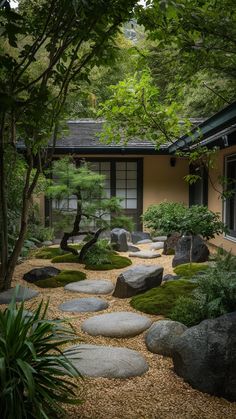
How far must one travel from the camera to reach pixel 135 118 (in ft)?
17.9

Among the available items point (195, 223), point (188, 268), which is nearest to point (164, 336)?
point (188, 268)

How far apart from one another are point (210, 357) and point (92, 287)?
10.4 feet

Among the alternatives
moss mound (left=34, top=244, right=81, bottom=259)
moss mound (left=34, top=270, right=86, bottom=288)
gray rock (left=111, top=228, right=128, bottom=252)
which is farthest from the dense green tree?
gray rock (left=111, top=228, right=128, bottom=252)

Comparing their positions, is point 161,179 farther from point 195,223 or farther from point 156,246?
point 195,223

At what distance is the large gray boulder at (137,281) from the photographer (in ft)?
19.5

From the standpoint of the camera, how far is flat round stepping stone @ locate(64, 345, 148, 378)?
3.44 m

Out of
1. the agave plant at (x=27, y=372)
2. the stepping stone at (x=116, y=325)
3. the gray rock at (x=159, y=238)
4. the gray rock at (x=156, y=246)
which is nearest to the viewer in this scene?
the agave plant at (x=27, y=372)

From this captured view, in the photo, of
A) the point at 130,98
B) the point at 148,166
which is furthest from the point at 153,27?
the point at 148,166

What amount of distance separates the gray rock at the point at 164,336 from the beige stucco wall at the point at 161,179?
9.45 meters

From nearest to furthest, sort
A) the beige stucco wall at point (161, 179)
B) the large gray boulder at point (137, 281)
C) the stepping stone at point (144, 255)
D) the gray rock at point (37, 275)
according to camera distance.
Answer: the large gray boulder at point (137, 281), the gray rock at point (37, 275), the stepping stone at point (144, 255), the beige stucco wall at point (161, 179)

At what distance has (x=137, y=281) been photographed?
6.00 m

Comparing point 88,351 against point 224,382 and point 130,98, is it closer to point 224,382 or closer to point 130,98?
point 224,382

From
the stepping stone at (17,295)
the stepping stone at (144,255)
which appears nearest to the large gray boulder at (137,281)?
the stepping stone at (17,295)

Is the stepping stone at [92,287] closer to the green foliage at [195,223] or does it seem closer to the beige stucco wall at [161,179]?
the green foliage at [195,223]
